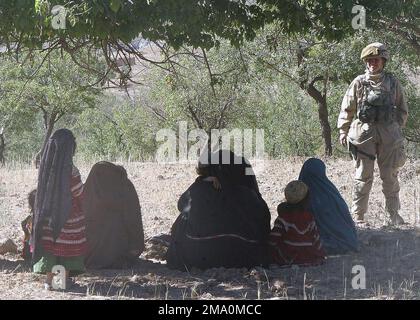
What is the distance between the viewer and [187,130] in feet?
89.0

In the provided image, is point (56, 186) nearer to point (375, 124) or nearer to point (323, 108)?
point (375, 124)

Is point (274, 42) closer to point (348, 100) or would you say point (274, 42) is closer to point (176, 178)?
point (348, 100)

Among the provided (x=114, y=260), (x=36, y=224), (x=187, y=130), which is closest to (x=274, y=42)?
(x=114, y=260)

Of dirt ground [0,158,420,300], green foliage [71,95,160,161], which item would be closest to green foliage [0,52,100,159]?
green foliage [71,95,160,161]

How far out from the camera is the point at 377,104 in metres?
7.14

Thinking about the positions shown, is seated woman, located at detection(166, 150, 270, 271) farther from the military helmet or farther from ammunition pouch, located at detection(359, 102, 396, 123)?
the military helmet

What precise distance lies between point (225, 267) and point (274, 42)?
2.73 m

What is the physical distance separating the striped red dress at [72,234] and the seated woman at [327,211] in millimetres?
2260

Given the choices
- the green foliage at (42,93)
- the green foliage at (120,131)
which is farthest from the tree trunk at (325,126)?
the green foliage at (120,131)

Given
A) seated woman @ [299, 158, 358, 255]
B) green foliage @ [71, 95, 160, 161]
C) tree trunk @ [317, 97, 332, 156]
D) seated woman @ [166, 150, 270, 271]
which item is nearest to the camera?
seated woman @ [166, 150, 270, 271]

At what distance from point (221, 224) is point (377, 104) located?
234 centimetres

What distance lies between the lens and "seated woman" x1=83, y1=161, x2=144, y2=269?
620 centimetres

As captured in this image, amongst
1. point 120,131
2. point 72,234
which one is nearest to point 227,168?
point 72,234

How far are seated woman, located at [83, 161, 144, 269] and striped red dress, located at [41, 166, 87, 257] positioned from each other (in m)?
0.81
